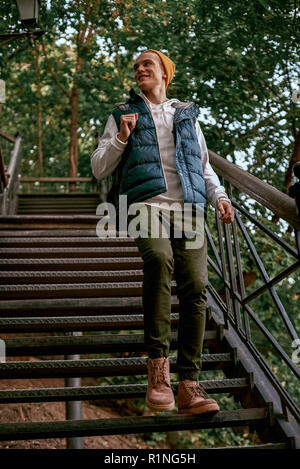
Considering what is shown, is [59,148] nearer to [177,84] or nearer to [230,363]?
[177,84]

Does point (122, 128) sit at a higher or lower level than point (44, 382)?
lower

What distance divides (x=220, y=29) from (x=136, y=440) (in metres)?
6.51

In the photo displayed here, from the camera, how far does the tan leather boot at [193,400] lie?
2.14 meters

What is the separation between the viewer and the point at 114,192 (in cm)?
252

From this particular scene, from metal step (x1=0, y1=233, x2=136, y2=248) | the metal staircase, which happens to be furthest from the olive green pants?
metal step (x1=0, y1=233, x2=136, y2=248)

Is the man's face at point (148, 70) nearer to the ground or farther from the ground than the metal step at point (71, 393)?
farther from the ground

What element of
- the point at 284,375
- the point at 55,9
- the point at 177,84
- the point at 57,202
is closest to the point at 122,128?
the point at 177,84

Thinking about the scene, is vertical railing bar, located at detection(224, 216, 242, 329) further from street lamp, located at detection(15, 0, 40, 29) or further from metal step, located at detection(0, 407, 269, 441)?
street lamp, located at detection(15, 0, 40, 29)

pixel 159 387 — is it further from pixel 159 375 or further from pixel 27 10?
pixel 27 10

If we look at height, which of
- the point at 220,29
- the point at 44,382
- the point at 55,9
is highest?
the point at 55,9

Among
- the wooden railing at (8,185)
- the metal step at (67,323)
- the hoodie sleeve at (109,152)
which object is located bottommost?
the metal step at (67,323)

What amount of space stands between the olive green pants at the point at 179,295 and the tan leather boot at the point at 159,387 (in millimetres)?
37

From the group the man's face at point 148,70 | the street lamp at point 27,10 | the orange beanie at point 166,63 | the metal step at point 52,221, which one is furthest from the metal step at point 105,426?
the street lamp at point 27,10

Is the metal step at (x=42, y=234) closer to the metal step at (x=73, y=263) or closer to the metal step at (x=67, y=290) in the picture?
the metal step at (x=73, y=263)
